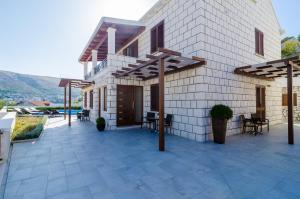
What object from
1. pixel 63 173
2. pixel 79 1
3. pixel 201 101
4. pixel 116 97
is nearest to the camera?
pixel 63 173

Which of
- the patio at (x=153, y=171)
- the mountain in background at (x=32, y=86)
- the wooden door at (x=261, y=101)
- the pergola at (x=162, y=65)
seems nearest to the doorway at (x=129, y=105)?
the pergola at (x=162, y=65)

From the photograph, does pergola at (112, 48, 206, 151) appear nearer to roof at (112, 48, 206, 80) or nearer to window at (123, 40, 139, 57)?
roof at (112, 48, 206, 80)

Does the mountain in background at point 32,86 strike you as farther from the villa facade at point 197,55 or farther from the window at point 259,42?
the window at point 259,42

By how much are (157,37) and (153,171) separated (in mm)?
7235

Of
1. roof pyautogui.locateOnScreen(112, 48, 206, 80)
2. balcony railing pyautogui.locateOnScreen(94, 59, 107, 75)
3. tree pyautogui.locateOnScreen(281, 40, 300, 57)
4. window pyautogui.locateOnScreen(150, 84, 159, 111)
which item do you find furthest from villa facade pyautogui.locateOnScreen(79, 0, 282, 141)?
tree pyautogui.locateOnScreen(281, 40, 300, 57)

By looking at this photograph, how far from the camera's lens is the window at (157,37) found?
8.55 metres

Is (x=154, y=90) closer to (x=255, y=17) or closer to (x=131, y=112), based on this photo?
(x=131, y=112)

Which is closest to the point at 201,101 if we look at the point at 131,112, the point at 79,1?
the point at 131,112

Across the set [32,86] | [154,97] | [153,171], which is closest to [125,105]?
[154,97]

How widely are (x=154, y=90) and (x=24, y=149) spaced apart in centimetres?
627

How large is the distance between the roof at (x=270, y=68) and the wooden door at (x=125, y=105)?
5.72 m

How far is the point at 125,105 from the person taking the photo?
9.38 metres

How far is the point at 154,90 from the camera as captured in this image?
30.2 feet

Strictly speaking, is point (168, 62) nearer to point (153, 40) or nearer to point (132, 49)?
point (153, 40)
